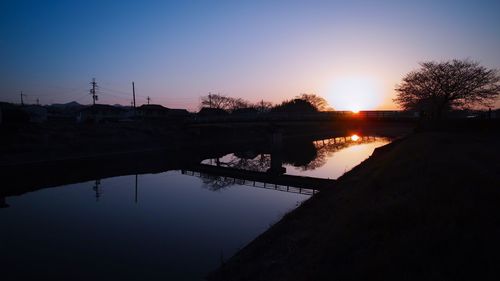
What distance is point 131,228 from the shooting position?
1853 cm

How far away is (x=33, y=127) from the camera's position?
52438 mm

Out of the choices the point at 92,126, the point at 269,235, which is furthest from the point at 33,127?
the point at 269,235

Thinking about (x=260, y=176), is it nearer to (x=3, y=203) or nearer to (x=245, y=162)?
(x=245, y=162)

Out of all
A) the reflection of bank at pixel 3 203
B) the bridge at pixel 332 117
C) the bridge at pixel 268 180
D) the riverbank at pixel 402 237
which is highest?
the bridge at pixel 332 117

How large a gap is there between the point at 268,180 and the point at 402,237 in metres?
25.4

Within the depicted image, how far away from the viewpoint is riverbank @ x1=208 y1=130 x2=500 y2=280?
6645mm

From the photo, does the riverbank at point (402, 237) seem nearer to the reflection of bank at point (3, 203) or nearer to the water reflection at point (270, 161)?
the reflection of bank at point (3, 203)

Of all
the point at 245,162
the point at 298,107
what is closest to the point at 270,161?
the point at 245,162

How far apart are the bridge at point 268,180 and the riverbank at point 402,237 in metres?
11.5

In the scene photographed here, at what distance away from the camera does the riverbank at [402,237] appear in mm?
6645

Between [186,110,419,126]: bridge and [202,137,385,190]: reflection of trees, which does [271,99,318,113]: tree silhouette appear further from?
[202,137,385,190]: reflection of trees

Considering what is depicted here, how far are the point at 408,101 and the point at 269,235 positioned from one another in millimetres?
50675

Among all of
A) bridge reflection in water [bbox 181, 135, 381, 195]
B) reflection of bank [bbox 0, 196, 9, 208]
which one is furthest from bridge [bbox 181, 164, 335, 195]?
reflection of bank [bbox 0, 196, 9, 208]

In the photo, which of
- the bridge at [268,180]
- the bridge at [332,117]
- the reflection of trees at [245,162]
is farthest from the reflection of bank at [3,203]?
the bridge at [332,117]
